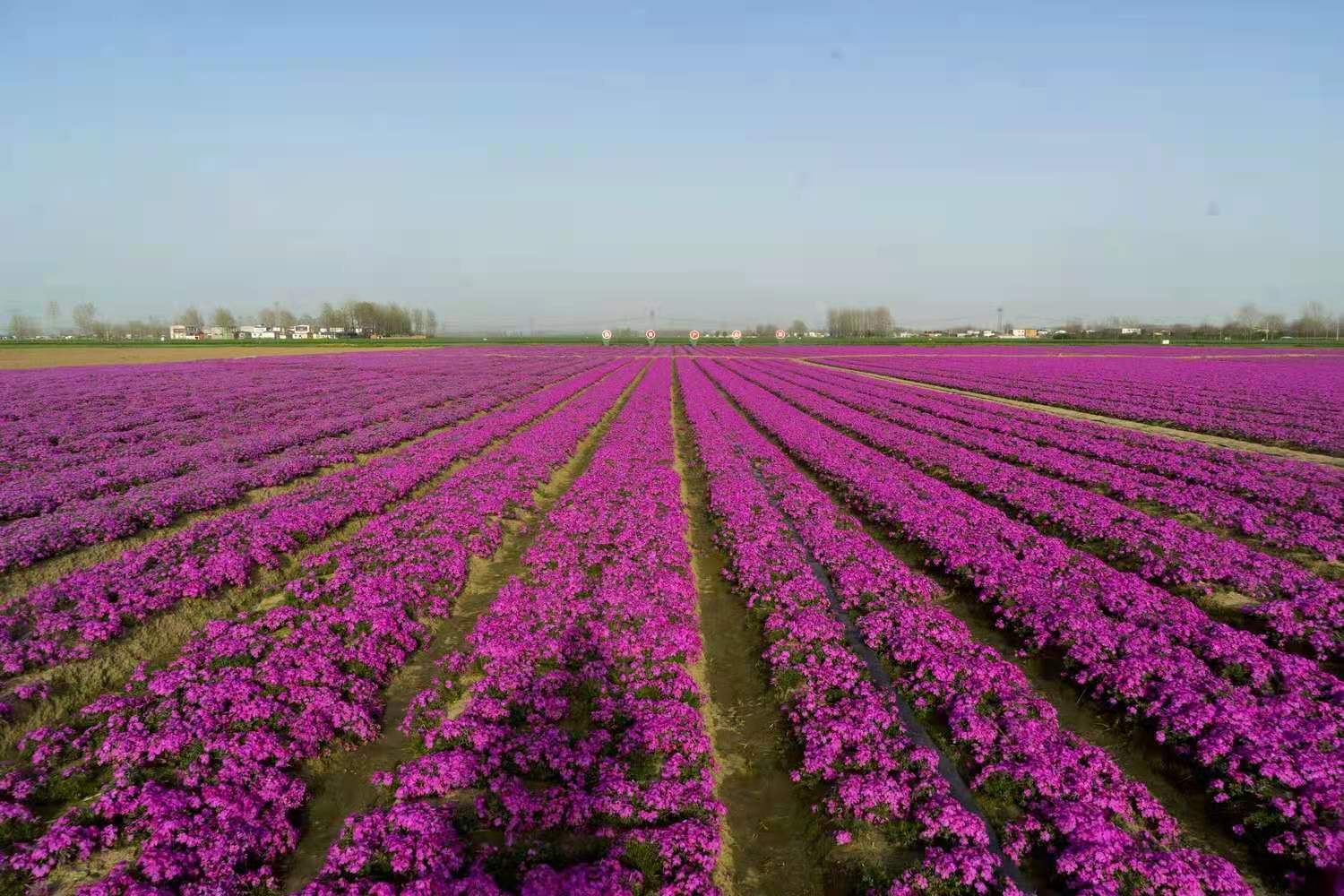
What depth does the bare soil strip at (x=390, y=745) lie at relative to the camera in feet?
18.8

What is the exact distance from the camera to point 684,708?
716 cm

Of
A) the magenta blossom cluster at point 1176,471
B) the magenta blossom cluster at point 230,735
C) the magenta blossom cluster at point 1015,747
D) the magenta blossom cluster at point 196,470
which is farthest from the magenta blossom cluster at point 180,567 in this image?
the magenta blossom cluster at point 1176,471

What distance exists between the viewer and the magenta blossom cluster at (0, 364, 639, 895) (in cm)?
517

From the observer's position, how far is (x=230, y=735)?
659 cm

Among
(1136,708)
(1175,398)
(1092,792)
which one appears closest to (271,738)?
(1092,792)

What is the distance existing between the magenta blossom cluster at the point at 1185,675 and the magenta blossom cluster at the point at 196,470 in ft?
58.6

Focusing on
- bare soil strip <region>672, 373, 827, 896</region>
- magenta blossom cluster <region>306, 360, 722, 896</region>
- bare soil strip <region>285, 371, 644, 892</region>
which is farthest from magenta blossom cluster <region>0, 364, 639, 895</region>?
bare soil strip <region>672, 373, 827, 896</region>

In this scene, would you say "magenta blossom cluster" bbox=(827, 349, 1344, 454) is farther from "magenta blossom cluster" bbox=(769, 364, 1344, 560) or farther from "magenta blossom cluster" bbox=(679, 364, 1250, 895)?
"magenta blossom cluster" bbox=(679, 364, 1250, 895)

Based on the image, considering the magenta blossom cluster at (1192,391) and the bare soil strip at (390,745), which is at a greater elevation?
the magenta blossom cluster at (1192,391)

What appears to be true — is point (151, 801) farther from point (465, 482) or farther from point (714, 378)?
point (714, 378)

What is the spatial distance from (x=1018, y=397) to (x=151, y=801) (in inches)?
1732

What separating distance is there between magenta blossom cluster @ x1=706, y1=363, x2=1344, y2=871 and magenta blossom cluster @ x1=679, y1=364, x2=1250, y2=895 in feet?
3.11

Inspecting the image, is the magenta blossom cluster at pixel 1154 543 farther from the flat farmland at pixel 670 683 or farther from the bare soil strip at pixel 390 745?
the bare soil strip at pixel 390 745

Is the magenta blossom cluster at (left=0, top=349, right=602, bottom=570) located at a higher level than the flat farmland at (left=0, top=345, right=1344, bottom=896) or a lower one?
higher
